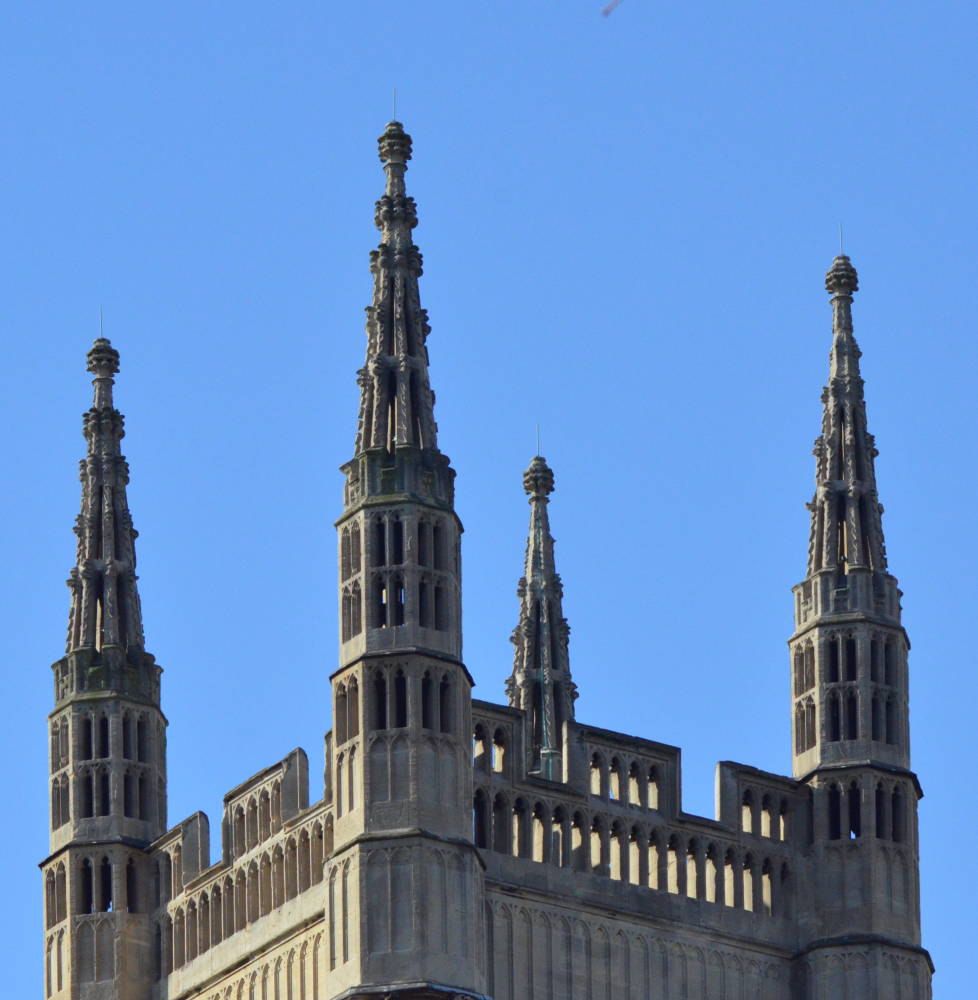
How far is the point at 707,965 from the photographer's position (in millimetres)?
83312

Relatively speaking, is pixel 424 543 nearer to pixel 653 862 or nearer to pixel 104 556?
pixel 653 862

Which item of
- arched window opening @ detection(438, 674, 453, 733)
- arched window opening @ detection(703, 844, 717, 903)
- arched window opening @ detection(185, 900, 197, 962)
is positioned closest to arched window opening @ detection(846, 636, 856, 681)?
arched window opening @ detection(703, 844, 717, 903)

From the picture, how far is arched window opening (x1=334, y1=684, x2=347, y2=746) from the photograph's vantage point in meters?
81.1

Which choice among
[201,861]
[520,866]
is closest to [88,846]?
[201,861]

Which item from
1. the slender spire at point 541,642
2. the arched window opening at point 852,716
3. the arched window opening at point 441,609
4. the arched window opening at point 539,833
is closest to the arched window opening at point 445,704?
the arched window opening at point 441,609

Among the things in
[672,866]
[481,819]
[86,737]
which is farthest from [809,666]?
[86,737]

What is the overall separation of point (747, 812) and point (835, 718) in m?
1.86

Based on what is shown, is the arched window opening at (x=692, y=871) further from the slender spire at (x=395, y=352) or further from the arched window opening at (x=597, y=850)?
the slender spire at (x=395, y=352)

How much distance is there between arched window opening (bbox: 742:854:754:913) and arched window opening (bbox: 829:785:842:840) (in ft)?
4.04

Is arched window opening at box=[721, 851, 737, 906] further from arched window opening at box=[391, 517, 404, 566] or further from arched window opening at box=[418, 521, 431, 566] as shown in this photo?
arched window opening at box=[391, 517, 404, 566]

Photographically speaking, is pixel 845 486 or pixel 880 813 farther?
pixel 845 486

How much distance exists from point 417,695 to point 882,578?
843 centimetres

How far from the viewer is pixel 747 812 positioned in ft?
278

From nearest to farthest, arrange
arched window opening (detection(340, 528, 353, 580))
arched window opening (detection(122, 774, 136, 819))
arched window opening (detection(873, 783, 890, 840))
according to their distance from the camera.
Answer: arched window opening (detection(340, 528, 353, 580)), arched window opening (detection(873, 783, 890, 840)), arched window opening (detection(122, 774, 136, 819))
